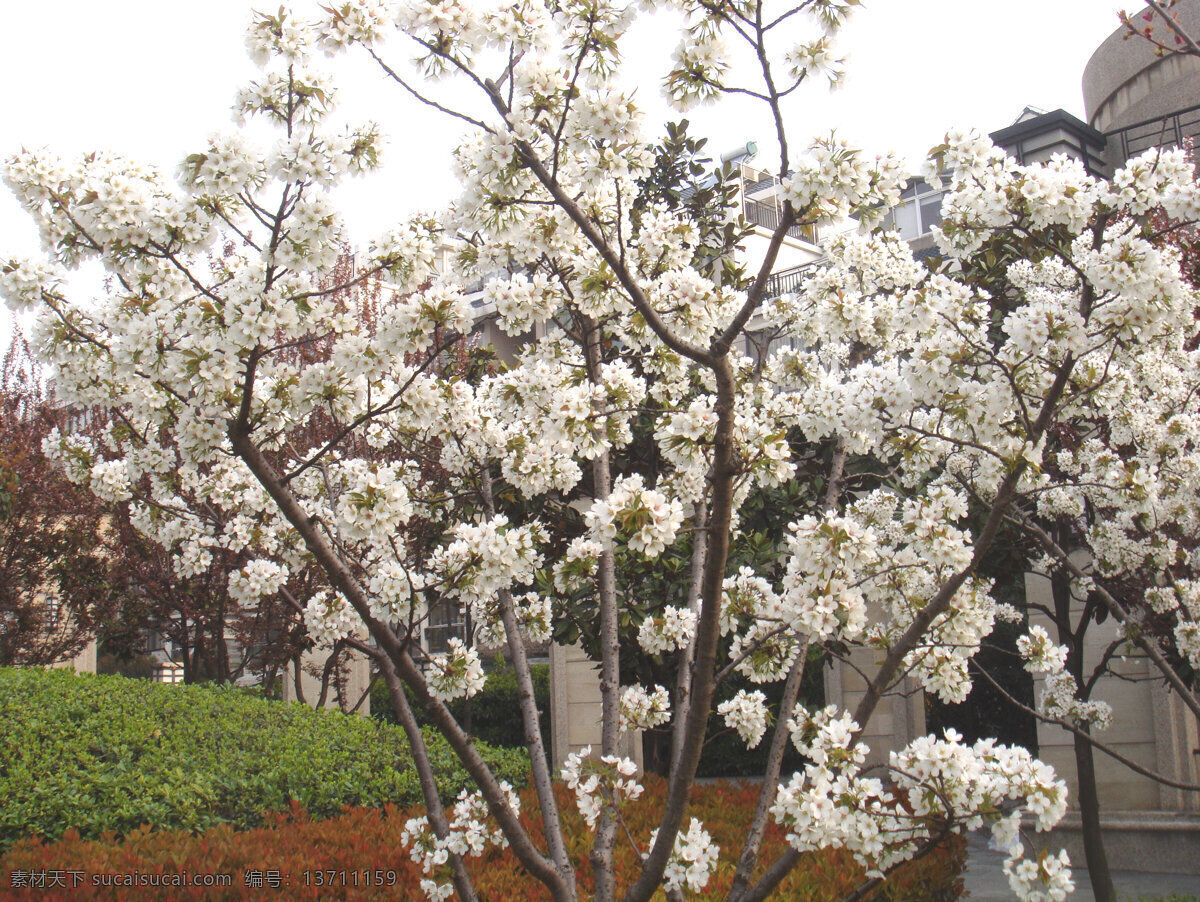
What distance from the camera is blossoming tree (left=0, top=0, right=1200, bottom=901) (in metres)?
2.90

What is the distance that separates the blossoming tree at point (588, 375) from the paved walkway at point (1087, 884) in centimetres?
371

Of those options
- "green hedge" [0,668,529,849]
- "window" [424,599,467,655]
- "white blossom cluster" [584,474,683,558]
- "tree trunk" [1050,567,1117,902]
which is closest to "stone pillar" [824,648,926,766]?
"tree trunk" [1050,567,1117,902]

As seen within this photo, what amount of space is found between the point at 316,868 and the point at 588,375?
9.28 ft

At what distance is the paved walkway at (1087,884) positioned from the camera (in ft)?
23.3

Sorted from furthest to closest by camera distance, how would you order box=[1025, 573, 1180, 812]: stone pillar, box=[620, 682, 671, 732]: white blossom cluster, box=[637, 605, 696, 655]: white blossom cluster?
box=[1025, 573, 1180, 812]: stone pillar, box=[620, 682, 671, 732]: white blossom cluster, box=[637, 605, 696, 655]: white blossom cluster

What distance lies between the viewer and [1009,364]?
353 cm

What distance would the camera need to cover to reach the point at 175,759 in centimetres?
641

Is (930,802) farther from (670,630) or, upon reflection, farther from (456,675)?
(456,675)

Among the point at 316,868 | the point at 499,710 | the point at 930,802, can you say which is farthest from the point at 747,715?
the point at 499,710

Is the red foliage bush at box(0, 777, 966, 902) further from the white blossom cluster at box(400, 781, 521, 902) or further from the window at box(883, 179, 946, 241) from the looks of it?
the window at box(883, 179, 946, 241)

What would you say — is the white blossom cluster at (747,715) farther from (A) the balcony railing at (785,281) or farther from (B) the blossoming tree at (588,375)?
(A) the balcony railing at (785,281)

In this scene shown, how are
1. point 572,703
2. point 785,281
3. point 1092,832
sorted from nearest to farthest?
point 1092,832, point 572,703, point 785,281

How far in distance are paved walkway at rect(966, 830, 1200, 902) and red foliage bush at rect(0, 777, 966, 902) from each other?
178cm

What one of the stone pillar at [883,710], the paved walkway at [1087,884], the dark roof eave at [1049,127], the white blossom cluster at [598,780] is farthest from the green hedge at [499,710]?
the dark roof eave at [1049,127]
